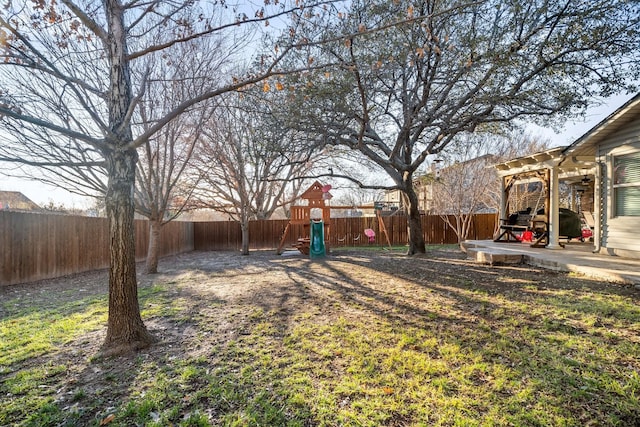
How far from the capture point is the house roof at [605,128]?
5.49 m

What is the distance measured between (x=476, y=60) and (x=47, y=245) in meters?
10.1

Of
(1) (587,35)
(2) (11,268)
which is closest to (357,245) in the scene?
(1) (587,35)

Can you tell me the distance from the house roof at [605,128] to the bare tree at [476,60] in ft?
2.97

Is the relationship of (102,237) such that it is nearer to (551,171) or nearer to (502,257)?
(502,257)

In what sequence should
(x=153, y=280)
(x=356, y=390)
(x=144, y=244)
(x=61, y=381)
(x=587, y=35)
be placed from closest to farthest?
(x=356, y=390) → (x=61, y=381) → (x=587, y=35) → (x=153, y=280) → (x=144, y=244)

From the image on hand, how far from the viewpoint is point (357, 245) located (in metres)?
15.6

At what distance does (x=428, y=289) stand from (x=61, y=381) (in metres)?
4.74

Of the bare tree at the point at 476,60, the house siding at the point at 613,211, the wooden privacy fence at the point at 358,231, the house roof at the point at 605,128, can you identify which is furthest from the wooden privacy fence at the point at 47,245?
the house siding at the point at 613,211

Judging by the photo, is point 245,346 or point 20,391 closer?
point 20,391

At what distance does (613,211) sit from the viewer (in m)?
6.14

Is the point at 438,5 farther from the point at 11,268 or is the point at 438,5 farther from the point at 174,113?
the point at 11,268

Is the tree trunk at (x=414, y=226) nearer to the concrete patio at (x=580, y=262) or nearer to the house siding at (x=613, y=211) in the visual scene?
the concrete patio at (x=580, y=262)

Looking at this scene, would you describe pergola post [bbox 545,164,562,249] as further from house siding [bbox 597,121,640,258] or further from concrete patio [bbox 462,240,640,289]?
house siding [bbox 597,121,640,258]

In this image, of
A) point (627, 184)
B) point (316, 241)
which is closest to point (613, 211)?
point (627, 184)
